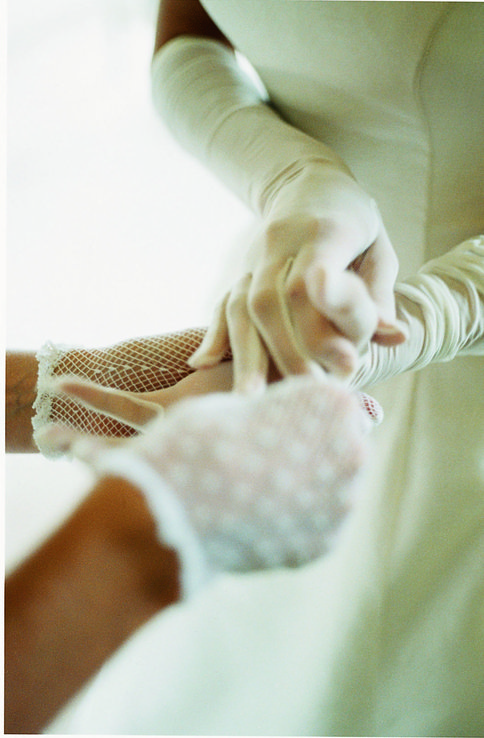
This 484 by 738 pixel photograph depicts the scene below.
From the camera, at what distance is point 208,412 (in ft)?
0.79

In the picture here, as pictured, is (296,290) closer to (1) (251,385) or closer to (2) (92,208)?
(1) (251,385)

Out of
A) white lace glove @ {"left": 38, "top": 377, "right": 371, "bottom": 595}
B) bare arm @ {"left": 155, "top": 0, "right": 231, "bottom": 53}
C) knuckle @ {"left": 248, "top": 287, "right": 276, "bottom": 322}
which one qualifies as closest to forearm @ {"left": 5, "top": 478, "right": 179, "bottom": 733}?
white lace glove @ {"left": 38, "top": 377, "right": 371, "bottom": 595}

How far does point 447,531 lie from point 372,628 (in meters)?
0.09

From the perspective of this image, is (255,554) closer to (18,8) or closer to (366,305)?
(366,305)

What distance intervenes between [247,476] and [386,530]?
8.2 inches

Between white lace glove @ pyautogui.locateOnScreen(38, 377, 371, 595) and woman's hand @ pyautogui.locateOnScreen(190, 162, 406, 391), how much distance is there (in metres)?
0.04

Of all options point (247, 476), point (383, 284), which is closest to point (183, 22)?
point (383, 284)

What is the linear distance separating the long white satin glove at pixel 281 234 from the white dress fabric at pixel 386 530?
0.04 metres

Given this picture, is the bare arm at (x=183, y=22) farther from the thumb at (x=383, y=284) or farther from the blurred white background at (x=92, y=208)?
the thumb at (x=383, y=284)

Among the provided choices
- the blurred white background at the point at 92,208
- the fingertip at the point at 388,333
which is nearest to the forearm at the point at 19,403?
the blurred white background at the point at 92,208

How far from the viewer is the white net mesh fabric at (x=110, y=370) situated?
14.0 inches

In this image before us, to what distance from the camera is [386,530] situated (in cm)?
40

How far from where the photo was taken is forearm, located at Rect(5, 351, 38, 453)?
1.27 feet

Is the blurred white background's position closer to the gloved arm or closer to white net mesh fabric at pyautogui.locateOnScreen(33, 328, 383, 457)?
white net mesh fabric at pyautogui.locateOnScreen(33, 328, 383, 457)
